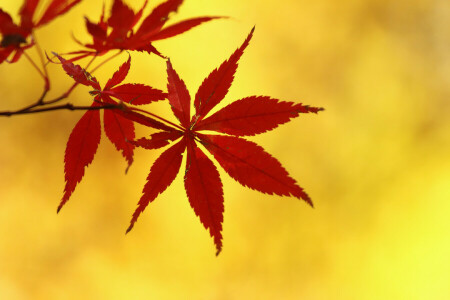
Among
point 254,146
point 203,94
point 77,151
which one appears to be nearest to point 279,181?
point 254,146

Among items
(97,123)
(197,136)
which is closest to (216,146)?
(197,136)

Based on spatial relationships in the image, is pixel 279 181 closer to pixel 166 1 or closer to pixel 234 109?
pixel 234 109

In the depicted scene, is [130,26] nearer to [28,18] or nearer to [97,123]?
[28,18]

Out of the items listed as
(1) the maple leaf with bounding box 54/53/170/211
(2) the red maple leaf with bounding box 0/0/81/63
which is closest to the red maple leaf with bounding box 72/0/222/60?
(2) the red maple leaf with bounding box 0/0/81/63

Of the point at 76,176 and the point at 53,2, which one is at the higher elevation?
the point at 53,2

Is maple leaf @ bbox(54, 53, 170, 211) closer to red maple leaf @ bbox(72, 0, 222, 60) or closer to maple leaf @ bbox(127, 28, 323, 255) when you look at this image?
maple leaf @ bbox(127, 28, 323, 255)

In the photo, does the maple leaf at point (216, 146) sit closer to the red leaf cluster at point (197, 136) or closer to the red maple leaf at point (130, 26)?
the red leaf cluster at point (197, 136)
